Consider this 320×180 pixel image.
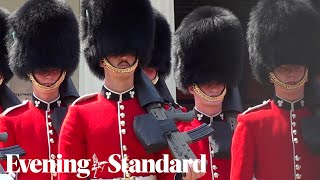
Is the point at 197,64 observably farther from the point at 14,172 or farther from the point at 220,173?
the point at 14,172

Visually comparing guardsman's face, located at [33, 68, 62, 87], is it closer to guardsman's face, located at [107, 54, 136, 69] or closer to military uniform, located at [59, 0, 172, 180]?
military uniform, located at [59, 0, 172, 180]

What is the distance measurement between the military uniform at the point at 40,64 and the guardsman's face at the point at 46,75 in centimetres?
2

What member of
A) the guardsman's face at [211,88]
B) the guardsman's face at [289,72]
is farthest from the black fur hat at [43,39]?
the guardsman's face at [289,72]

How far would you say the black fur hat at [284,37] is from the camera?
363 cm

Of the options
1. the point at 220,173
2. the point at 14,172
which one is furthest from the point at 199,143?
the point at 14,172

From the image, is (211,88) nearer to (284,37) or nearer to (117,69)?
(284,37)

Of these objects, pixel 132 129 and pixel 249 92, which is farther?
pixel 249 92

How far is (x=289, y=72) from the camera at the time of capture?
3.56m

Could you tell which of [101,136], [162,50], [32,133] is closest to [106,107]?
[101,136]

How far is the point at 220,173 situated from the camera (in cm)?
386

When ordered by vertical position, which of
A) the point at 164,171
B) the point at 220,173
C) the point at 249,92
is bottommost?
the point at 249,92

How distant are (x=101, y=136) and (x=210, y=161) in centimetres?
83

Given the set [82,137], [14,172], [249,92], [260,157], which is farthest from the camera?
[249,92]

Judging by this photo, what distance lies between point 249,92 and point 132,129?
6.89 metres
